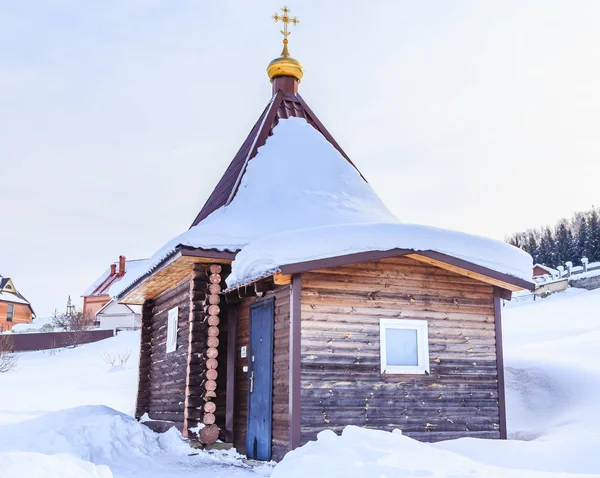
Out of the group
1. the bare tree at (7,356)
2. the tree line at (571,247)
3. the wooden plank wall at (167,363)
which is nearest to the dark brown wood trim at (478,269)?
the wooden plank wall at (167,363)

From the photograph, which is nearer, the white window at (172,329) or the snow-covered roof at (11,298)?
the white window at (172,329)

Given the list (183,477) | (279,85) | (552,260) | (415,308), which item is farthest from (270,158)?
(552,260)

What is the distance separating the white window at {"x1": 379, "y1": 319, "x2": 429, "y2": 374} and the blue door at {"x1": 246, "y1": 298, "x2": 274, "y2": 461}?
1745mm

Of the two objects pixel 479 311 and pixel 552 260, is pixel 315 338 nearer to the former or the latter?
pixel 479 311

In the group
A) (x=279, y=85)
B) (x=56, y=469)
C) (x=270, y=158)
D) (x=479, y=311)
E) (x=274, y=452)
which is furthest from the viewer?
(x=279, y=85)

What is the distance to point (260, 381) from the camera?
10305 mm

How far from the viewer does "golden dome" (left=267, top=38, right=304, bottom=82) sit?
16.8 m

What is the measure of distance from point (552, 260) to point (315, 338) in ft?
204

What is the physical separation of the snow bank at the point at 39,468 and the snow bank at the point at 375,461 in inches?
74.2

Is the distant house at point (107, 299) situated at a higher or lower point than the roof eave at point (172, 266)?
higher

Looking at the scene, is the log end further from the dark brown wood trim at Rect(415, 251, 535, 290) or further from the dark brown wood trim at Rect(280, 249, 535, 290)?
the dark brown wood trim at Rect(415, 251, 535, 290)

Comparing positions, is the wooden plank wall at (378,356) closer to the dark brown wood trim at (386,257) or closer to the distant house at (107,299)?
the dark brown wood trim at (386,257)

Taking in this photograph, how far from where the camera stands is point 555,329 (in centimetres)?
2509

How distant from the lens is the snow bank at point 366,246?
9.05m
